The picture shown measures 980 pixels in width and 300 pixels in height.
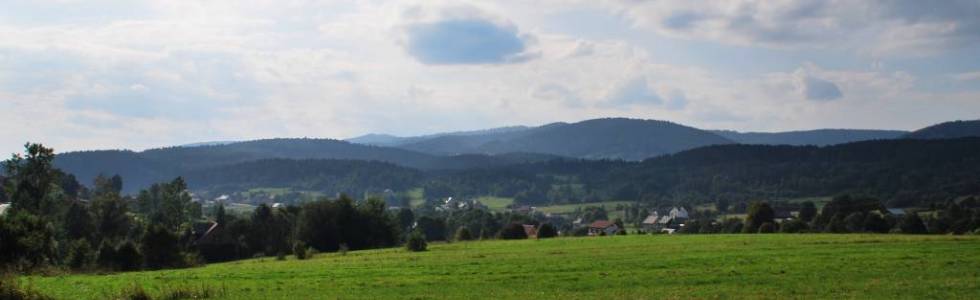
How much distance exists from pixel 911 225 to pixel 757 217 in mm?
17220

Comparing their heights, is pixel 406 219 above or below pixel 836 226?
below

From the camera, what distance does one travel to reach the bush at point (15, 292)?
24.5 m

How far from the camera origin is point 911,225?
261 feet

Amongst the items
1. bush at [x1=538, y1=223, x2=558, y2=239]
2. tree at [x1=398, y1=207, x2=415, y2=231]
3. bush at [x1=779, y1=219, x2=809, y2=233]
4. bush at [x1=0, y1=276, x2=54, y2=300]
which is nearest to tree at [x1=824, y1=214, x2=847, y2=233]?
bush at [x1=779, y1=219, x2=809, y2=233]

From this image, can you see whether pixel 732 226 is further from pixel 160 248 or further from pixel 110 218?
pixel 110 218

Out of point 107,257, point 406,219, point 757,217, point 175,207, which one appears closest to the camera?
point 107,257

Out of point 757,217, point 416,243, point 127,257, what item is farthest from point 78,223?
point 757,217

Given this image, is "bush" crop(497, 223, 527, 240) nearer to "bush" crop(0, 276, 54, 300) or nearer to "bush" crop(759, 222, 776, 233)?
"bush" crop(759, 222, 776, 233)

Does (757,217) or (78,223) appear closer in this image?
(78,223)

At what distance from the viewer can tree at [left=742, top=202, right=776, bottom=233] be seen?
91.7 meters

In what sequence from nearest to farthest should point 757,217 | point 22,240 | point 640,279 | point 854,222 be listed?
point 640,279 → point 22,240 → point 854,222 → point 757,217

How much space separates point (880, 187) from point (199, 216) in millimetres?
141235

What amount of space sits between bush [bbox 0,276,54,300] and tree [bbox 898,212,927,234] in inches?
2913

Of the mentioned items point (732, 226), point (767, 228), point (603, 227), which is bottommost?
point (603, 227)
